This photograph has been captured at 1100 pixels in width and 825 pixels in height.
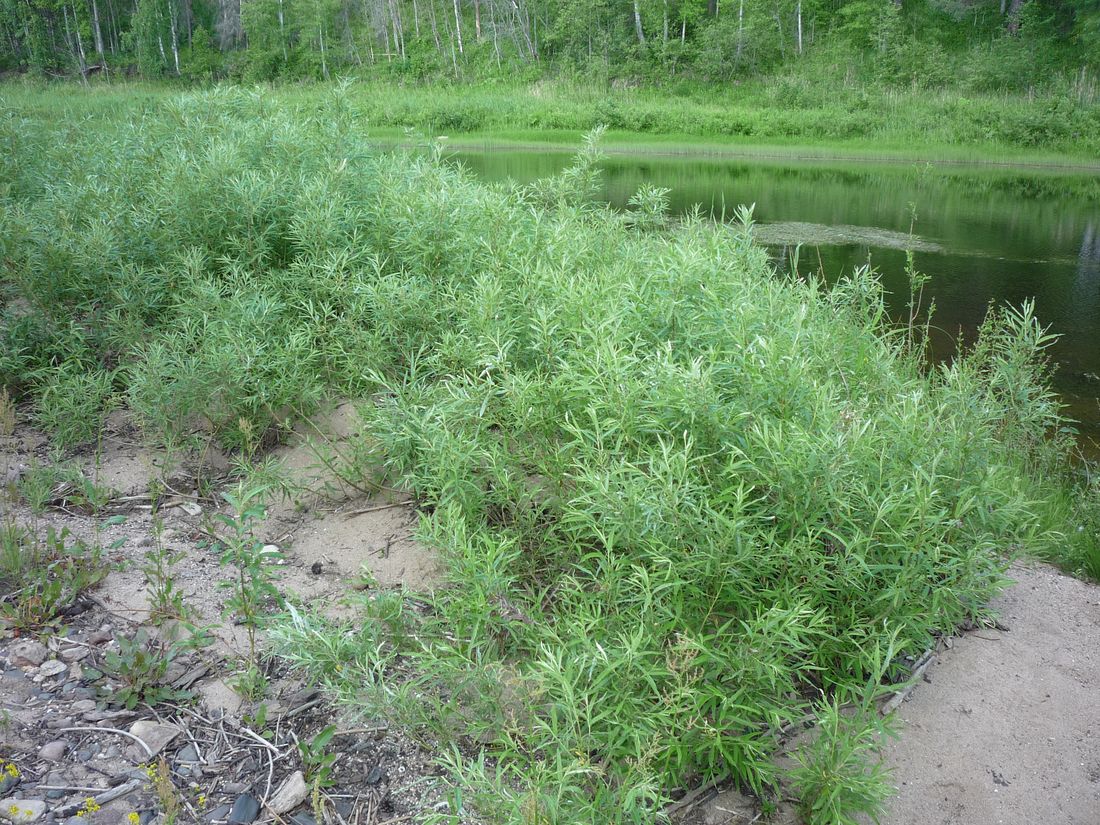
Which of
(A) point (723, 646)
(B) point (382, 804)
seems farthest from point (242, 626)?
(A) point (723, 646)

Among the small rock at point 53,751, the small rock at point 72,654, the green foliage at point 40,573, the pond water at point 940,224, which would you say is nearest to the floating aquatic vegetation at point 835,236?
the pond water at point 940,224

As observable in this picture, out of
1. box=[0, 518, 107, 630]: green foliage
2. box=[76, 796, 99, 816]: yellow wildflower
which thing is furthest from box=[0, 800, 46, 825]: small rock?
box=[0, 518, 107, 630]: green foliage

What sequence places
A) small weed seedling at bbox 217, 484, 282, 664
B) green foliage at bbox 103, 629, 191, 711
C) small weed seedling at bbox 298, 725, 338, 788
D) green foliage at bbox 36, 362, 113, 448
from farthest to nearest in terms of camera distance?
1. green foliage at bbox 36, 362, 113, 448
2. small weed seedling at bbox 217, 484, 282, 664
3. green foliage at bbox 103, 629, 191, 711
4. small weed seedling at bbox 298, 725, 338, 788

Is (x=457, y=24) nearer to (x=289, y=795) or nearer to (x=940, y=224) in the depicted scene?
(x=940, y=224)

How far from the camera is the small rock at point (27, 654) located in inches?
113

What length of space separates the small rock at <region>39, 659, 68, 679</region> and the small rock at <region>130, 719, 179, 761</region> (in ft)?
1.42

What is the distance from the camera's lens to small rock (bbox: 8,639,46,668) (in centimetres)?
287

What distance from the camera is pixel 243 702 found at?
2.78 m

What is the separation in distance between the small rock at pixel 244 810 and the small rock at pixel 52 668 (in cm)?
94

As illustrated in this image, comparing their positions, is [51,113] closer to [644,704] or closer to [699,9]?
[644,704]

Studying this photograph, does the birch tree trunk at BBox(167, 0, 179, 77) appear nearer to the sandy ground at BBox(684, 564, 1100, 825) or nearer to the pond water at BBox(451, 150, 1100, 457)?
the pond water at BBox(451, 150, 1100, 457)

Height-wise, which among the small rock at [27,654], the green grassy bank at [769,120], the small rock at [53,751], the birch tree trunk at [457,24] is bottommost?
the small rock at [53,751]

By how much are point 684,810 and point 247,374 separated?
300 centimetres

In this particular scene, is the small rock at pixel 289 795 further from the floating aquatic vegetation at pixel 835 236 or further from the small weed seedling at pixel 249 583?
the floating aquatic vegetation at pixel 835 236
